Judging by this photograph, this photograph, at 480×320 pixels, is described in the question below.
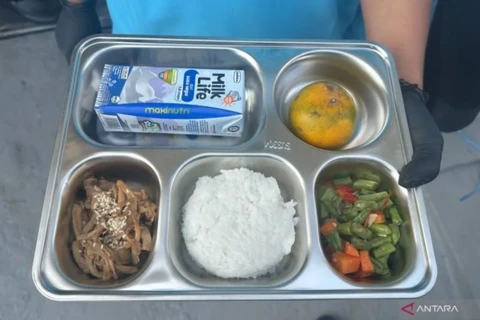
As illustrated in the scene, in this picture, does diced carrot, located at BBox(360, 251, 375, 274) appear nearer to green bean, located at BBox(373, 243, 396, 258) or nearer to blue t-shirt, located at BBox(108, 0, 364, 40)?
green bean, located at BBox(373, 243, 396, 258)

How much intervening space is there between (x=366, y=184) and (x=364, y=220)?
0.07 m

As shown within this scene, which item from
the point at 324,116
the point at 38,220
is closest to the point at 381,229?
the point at 324,116

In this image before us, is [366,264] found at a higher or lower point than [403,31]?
lower

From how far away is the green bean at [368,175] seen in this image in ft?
3.10

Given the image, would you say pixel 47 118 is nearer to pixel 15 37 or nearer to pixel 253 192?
pixel 15 37

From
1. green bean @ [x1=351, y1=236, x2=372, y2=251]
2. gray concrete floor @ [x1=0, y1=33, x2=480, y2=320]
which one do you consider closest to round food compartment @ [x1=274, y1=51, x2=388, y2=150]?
green bean @ [x1=351, y1=236, x2=372, y2=251]

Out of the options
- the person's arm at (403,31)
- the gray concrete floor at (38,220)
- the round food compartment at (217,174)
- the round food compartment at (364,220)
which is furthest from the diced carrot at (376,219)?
the gray concrete floor at (38,220)

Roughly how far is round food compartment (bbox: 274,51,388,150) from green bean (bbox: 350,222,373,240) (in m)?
0.18

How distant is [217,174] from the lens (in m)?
0.98

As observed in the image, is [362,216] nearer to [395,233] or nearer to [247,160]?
[395,233]

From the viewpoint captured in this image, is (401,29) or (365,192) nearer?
(365,192)

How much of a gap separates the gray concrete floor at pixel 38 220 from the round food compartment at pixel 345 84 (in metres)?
0.65

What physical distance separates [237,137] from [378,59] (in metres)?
0.36

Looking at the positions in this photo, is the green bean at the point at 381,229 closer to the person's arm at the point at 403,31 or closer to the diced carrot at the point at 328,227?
the diced carrot at the point at 328,227
